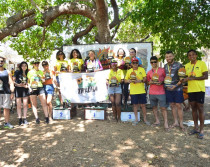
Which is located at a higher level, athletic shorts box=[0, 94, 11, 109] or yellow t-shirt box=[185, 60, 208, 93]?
yellow t-shirt box=[185, 60, 208, 93]

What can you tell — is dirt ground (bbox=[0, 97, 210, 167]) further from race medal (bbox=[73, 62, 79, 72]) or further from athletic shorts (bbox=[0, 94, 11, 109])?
race medal (bbox=[73, 62, 79, 72])

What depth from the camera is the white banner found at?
20.7 ft

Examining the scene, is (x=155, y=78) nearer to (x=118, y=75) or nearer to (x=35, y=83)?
(x=118, y=75)

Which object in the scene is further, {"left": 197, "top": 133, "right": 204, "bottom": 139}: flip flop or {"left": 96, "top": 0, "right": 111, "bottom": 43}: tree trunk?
{"left": 96, "top": 0, "right": 111, "bottom": 43}: tree trunk

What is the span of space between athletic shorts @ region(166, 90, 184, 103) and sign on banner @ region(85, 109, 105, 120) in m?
2.25

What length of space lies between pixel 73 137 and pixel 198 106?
3.16 metres

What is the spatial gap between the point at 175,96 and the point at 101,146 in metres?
2.36

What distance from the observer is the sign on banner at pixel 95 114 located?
19.9 feet

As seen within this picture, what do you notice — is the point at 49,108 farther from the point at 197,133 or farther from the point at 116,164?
the point at 197,133

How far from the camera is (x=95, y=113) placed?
20.0 ft

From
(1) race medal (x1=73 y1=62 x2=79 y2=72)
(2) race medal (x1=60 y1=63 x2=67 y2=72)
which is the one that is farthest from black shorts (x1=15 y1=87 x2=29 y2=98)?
(1) race medal (x1=73 y1=62 x2=79 y2=72)

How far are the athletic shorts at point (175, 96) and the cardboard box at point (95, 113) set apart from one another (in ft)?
7.31

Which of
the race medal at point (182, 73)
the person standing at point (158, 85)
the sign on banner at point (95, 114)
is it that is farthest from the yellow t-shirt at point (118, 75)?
the race medal at point (182, 73)

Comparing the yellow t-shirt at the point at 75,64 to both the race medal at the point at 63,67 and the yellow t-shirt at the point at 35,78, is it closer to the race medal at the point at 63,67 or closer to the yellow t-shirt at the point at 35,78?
the race medal at the point at 63,67
